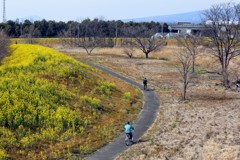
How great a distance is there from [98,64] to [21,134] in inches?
1326

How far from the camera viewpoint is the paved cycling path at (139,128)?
54.8 ft

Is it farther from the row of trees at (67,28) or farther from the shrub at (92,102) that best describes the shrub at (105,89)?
the row of trees at (67,28)

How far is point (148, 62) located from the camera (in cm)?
5638

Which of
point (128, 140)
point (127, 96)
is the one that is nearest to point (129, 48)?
point (127, 96)

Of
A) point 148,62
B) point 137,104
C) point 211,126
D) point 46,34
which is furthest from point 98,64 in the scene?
point 46,34

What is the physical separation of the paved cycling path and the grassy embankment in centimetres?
51

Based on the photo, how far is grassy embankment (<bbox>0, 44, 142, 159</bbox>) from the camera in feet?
→ 57.2

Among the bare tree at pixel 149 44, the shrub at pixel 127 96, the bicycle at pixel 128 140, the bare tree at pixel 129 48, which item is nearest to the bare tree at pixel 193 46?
the bare tree at pixel 149 44

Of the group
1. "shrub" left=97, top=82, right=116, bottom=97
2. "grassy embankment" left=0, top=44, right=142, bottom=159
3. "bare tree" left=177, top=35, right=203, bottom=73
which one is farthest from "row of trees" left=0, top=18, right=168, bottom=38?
"grassy embankment" left=0, top=44, right=142, bottom=159

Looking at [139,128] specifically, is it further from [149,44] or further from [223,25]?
[149,44]

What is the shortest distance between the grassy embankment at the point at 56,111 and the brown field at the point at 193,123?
234cm

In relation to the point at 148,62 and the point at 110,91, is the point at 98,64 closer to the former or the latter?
the point at 148,62

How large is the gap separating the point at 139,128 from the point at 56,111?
17.1 feet

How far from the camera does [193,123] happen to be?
73.5ft
